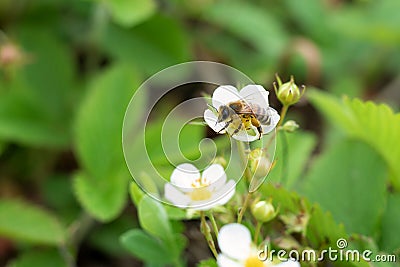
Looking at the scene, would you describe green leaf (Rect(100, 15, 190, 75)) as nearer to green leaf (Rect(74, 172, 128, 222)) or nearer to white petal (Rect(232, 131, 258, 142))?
green leaf (Rect(74, 172, 128, 222))

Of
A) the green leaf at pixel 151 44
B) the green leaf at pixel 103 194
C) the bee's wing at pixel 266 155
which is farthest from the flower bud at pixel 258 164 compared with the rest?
the green leaf at pixel 151 44

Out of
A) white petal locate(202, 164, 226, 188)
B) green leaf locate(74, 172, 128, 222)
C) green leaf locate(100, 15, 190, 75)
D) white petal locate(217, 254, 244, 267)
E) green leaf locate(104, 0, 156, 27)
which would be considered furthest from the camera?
green leaf locate(100, 15, 190, 75)

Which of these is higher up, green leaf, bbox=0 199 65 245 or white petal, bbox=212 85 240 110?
white petal, bbox=212 85 240 110

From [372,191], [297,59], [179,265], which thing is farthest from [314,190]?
[297,59]

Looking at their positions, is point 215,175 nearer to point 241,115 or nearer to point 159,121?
point 241,115

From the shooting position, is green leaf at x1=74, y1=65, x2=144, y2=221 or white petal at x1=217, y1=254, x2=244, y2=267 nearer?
white petal at x1=217, y1=254, x2=244, y2=267

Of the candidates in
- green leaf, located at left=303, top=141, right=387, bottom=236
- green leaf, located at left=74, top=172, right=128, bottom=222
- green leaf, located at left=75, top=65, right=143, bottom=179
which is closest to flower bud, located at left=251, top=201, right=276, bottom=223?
green leaf, located at left=303, top=141, right=387, bottom=236

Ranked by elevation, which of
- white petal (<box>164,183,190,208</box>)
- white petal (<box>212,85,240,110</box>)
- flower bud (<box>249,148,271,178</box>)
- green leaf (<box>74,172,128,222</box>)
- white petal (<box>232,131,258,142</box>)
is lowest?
green leaf (<box>74,172,128,222</box>)
